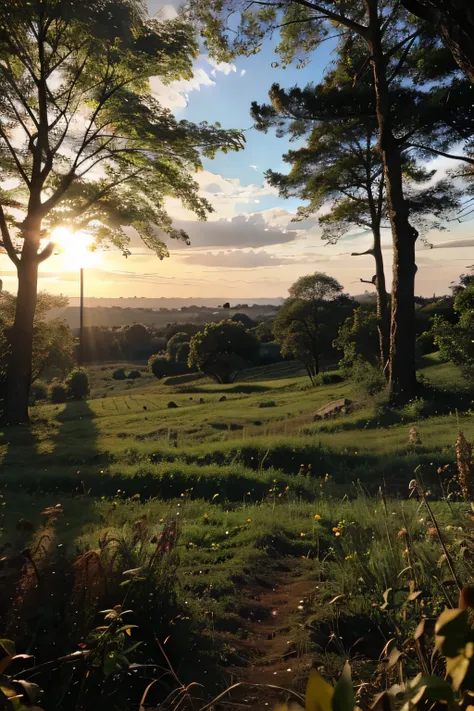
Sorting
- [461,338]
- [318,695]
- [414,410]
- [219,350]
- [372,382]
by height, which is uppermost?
[461,338]

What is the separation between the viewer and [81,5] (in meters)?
14.0

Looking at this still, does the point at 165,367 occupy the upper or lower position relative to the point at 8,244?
lower

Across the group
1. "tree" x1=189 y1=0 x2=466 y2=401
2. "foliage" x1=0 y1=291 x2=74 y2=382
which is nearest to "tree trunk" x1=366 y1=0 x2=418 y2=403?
"tree" x1=189 y1=0 x2=466 y2=401

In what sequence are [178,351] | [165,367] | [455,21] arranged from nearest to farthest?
1. [455,21]
2. [165,367]
3. [178,351]

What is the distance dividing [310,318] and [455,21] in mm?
39307

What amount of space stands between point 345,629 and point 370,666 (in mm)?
471

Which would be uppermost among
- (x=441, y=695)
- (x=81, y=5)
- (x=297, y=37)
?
(x=81, y=5)

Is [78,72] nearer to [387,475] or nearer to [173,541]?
[387,475]

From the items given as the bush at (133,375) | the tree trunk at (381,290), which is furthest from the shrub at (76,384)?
the tree trunk at (381,290)

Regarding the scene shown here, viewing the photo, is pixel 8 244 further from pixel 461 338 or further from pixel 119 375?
pixel 119 375

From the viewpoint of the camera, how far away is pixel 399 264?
1521 cm

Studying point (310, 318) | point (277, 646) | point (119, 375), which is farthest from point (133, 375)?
point (277, 646)

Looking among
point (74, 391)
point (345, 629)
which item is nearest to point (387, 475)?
point (345, 629)

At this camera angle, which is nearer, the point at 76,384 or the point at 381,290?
the point at 381,290
